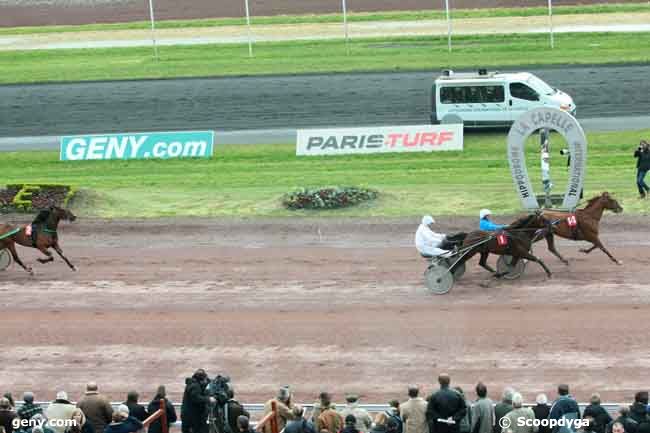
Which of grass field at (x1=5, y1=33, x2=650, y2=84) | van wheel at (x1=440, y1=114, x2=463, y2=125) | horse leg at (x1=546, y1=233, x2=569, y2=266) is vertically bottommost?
horse leg at (x1=546, y1=233, x2=569, y2=266)

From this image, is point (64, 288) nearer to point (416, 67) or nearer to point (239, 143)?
point (239, 143)

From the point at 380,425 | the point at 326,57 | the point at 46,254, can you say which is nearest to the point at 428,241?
the point at 46,254

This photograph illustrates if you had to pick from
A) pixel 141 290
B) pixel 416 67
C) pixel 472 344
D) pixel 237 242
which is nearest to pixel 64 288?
pixel 141 290

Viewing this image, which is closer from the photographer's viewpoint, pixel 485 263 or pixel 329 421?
pixel 329 421

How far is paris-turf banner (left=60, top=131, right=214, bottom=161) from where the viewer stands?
3241cm

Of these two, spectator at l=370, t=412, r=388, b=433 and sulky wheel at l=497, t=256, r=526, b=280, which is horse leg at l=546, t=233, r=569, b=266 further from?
spectator at l=370, t=412, r=388, b=433

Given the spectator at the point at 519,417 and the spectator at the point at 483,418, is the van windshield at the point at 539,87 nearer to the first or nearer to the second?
the spectator at the point at 483,418

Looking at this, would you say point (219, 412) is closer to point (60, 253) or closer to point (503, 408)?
point (503, 408)

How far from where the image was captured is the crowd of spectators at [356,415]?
1223 cm

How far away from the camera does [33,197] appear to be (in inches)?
1064

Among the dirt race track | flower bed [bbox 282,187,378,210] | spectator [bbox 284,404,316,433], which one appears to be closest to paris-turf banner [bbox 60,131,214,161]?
flower bed [bbox 282,187,378,210]

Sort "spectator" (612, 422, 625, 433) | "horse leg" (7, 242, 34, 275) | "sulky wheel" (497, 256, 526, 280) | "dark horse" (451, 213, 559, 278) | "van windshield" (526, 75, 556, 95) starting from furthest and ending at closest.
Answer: "van windshield" (526, 75, 556, 95)
"horse leg" (7, 242, 34, 275)
"sulky wheel" (497, 256, 526, 280)
"dark horse" (451, 213, 559, 278)
"spectator" (612, 422, 625, 433)
